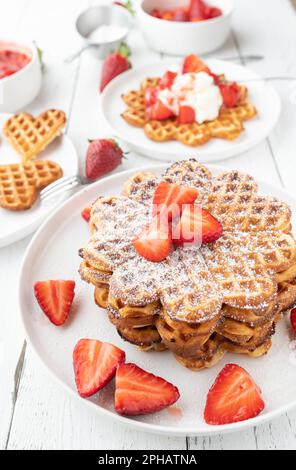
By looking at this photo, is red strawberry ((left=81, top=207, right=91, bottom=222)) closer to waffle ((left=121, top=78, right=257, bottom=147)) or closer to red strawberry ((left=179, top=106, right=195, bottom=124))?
waffle ((left=121, top=78, right=257, bottom=147))

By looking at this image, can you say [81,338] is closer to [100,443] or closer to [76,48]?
[100,443]

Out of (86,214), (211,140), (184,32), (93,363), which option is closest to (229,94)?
(211,140)

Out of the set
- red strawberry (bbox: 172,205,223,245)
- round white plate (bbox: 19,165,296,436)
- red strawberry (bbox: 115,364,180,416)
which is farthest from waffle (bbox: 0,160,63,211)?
red strawberry (bbox: 115,364,180,416)

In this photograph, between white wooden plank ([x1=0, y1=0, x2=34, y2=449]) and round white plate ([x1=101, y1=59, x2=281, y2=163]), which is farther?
round white plate ([x1=101, y1=59, x2=281, y2=163])

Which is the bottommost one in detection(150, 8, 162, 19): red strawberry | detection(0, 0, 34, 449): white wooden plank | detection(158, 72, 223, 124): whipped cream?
detection(0, 0, 34, 449): white wooden plank

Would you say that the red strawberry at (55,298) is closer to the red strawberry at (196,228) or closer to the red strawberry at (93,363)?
the red strawberry at (93,363)

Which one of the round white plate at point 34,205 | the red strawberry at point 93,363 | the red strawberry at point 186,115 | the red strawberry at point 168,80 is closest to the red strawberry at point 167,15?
the red strawberry at point 168,80
